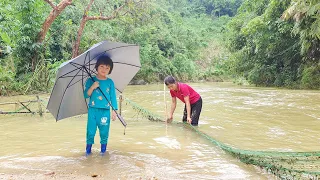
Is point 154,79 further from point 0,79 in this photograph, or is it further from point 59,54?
point 0,79

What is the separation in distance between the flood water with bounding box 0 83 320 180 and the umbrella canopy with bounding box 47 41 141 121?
27.4 inches

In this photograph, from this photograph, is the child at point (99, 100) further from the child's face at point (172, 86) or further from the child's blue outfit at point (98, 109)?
the child's face at point (172, 86)

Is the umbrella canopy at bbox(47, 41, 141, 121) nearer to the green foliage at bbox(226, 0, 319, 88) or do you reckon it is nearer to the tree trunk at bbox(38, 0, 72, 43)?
the tree trunk at bbox(38, 0, 72, 43)

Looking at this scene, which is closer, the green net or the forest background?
the green net

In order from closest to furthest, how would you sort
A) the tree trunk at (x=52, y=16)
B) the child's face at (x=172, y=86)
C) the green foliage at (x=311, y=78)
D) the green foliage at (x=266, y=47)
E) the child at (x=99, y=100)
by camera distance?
1. the child at (x=99, y=100)
2. the child's face at (x=172, y=86)
3. the tree trunk at (x=52, y=16)
4. the green foliage at (x=311, y=78)
5. the green foliage at (x=266, y=47)

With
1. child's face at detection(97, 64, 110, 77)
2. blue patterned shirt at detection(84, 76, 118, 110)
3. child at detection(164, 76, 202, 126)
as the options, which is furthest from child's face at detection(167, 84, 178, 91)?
child's face at detection(97, 64, 110, 77)

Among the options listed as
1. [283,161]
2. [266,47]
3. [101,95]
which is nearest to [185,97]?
[101,95]

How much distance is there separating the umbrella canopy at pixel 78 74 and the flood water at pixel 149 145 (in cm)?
70

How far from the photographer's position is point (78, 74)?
4629 millimetres

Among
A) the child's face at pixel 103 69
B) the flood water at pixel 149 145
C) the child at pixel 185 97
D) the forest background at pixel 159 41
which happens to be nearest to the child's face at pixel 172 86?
the child at pixel 185 97

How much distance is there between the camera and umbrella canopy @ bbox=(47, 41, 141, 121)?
4.33 meters

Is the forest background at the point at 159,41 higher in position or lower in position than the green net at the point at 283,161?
higher

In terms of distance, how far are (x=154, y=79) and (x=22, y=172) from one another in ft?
88.1

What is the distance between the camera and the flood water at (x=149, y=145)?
12.3ft
